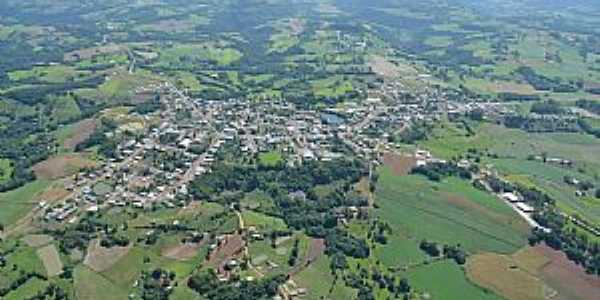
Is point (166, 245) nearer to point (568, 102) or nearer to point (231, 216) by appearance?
point (231, 216)

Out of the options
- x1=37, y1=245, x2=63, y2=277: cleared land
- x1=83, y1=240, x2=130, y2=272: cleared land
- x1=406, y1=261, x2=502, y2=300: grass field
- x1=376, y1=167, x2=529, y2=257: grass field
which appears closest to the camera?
x1=406, y1=261, x2=502, y2=300: grass field

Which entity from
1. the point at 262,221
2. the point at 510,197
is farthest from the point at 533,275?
the point at 262,221

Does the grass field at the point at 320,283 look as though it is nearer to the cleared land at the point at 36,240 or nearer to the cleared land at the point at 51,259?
the cleared land at the point at 51,259

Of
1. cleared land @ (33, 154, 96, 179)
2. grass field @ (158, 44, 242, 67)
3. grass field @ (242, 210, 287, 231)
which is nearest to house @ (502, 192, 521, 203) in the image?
grass field @ (242, 210, 287, 231)

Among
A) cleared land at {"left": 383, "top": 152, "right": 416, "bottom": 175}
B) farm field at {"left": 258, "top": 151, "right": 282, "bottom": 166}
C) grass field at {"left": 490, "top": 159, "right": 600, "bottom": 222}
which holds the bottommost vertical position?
grass field at {"left": 490, "top": 159, "right": 600, "bottom": 222}

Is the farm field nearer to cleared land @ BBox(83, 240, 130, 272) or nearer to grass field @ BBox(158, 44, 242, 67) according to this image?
cleared land @ BBox(83, 240, 130, 272)

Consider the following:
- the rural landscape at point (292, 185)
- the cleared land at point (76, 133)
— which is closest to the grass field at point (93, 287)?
the rural landscape at point (292, 185)

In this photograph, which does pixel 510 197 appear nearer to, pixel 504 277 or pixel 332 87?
pixel 504 277
